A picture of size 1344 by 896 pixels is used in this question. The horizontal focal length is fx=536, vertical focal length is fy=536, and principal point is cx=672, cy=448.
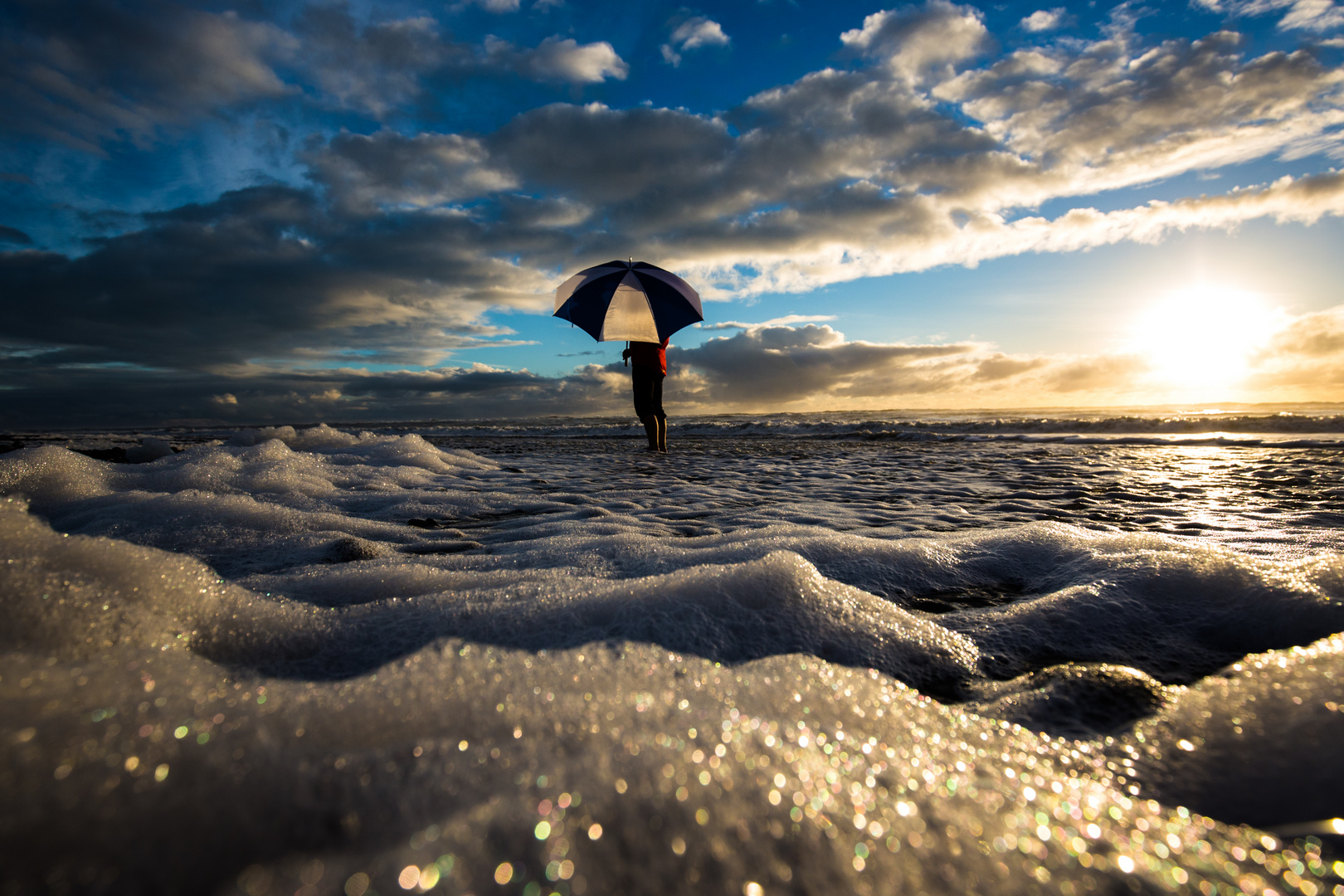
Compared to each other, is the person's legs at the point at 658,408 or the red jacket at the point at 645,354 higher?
the red jacket at the point at 645,354

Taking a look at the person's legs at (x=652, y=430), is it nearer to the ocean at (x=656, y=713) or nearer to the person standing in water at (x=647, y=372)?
the person standing in water at (x=647, y=372)

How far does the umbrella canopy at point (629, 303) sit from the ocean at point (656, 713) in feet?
20.0

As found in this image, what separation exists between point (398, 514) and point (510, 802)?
307 centimetres

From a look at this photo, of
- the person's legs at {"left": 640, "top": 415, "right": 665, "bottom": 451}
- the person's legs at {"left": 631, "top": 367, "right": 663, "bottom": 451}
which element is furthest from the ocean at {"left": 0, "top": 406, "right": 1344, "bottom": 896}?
the person's legs at {"left": 640, "top": 415, "right": 665, "bottom": 451}

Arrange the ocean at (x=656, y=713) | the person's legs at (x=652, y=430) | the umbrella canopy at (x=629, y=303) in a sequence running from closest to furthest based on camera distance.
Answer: the ocean at (x=656, y=713), the umbrella canopy at (x=629, y=303), the person's legs at (x=652, y=430)

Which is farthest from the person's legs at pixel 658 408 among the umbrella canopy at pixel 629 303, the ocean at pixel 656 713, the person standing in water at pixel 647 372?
the ocean at pixel 656 713

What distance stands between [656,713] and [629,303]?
7964mm

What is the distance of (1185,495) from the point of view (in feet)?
14.6

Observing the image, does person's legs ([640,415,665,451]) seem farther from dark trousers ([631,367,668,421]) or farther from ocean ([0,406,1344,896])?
ocean ([0,406,1344,896])

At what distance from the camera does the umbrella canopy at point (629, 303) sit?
8.28 m

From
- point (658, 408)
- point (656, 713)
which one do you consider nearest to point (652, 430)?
point (658, 408)

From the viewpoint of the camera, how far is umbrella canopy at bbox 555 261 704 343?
828 cm

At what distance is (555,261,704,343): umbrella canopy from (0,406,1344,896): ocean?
6105mm

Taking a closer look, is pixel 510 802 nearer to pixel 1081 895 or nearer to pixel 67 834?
pixel 67 834
